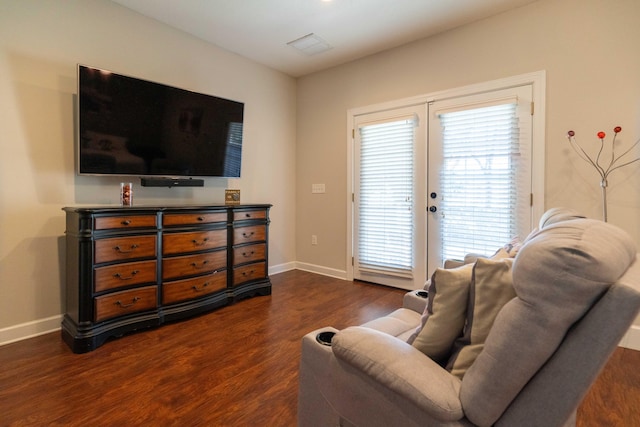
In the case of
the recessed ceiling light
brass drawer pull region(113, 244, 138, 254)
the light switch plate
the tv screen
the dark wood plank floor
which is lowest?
the dark wood plank floor

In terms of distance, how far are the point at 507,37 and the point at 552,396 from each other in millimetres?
3194

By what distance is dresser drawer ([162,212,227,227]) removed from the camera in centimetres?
264

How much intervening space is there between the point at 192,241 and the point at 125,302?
0.68 m

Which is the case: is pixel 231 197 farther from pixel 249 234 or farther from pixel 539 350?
pixel 539 350

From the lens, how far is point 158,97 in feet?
9.11

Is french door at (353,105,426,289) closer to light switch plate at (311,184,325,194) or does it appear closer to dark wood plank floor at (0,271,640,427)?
light switch plate at (311,184,325,194)

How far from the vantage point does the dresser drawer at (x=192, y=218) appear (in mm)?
2644

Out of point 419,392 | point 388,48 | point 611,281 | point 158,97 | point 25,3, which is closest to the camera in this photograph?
point 611,281

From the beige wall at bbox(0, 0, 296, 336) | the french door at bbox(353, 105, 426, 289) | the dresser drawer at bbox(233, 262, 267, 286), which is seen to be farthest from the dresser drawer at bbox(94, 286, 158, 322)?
the french door at bbox(353, 105, 426, 289)

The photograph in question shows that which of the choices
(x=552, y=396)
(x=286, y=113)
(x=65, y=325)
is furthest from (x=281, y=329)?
(x=286, y=113)

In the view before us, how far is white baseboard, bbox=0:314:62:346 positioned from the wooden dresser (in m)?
0.17

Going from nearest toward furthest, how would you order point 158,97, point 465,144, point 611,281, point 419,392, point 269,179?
point 611,281
point 419,392
point 158,97
point 465,144
point 269,179

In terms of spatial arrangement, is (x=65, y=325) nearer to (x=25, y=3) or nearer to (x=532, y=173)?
(x=25, y=3)

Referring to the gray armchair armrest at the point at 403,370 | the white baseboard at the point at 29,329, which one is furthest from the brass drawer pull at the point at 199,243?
the gray armchair armrest at the point at 403,370
